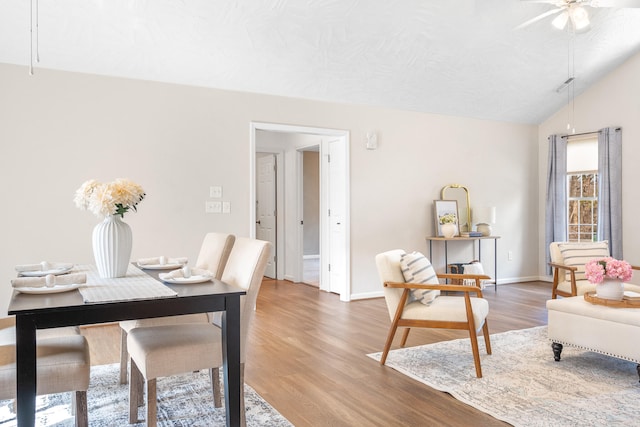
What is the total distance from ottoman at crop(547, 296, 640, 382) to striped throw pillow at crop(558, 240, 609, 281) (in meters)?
1.32

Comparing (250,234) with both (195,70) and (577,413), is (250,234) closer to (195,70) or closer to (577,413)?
(195,70)

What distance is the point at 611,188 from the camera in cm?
637

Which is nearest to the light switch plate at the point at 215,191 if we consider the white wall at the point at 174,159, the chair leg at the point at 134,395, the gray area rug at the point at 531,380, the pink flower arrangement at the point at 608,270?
the white wall at the point at 174,159

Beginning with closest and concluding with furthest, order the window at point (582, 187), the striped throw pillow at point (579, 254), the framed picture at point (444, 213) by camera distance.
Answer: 1. the striped throw pillow at point (579, 254)
2. the framed picture at point (444, 213)
3. the window at point (582, 187)

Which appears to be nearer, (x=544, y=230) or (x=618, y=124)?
(x=618, y=124)

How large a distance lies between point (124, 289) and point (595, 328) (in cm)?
297

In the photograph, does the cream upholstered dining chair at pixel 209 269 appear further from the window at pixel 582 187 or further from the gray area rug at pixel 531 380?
the window at pixel 582 187

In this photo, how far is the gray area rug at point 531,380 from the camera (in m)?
2.64

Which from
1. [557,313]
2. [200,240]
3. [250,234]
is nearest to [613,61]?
[557,313]

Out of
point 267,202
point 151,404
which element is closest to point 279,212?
point 267,202

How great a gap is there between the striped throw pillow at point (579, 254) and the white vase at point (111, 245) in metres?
4.13

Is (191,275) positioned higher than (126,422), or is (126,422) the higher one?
(191,275)

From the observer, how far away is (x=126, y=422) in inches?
100

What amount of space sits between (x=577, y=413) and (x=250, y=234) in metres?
3.53
